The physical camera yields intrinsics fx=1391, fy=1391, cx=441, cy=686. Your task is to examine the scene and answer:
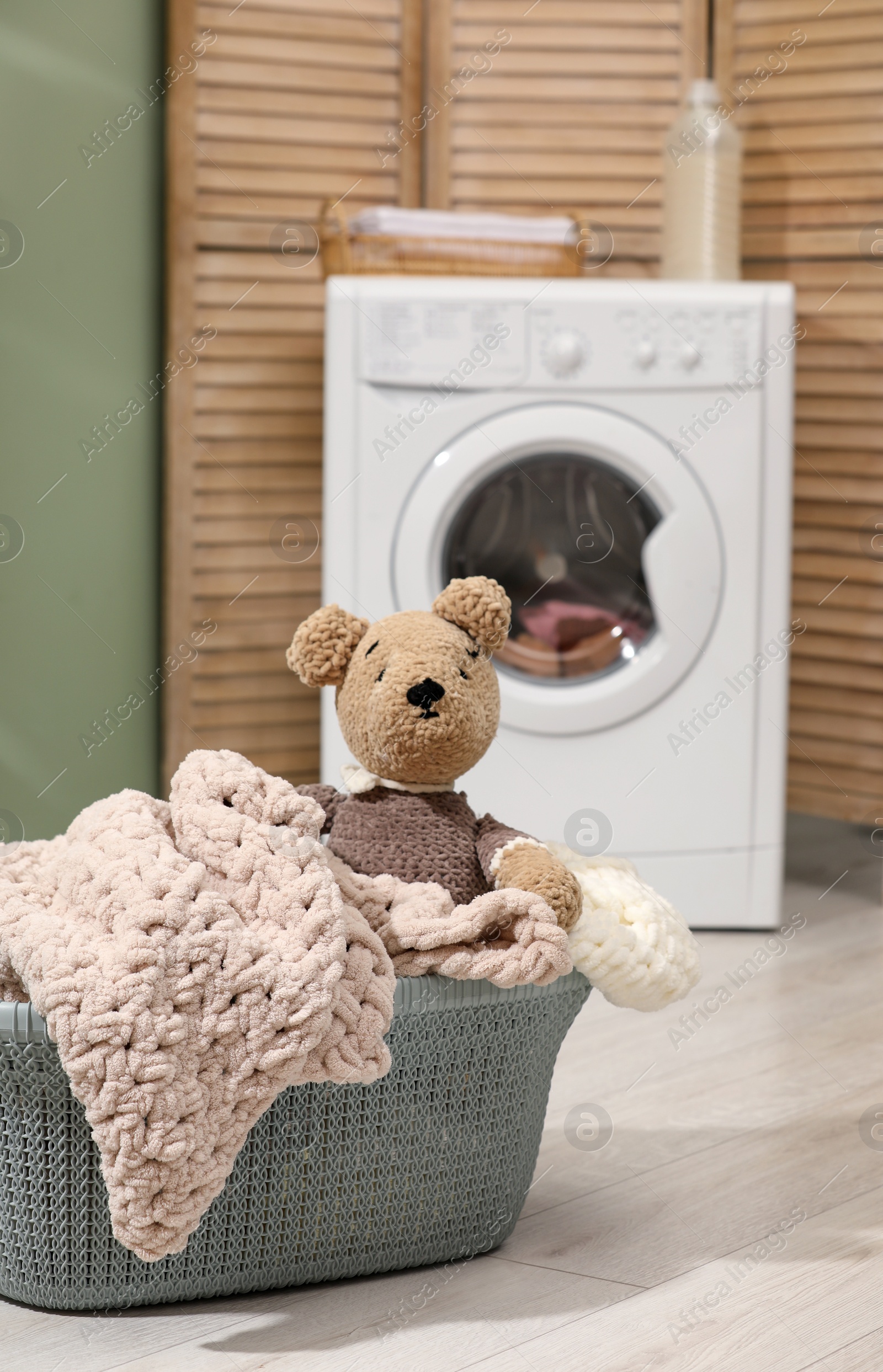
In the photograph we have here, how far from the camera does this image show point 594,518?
1.98 m

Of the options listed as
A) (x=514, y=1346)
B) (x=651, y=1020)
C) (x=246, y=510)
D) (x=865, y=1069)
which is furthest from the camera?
(x=246, y=510)

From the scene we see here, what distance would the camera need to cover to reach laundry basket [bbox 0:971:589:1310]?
959mm

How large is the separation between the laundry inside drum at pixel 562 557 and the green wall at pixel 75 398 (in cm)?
60

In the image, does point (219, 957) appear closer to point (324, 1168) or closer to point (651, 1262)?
point (324, 1168)

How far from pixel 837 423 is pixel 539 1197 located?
1.47m

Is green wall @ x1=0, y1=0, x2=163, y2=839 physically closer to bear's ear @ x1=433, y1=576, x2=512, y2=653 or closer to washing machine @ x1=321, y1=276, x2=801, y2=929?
washing machine @ x1=321, y1=276, x2=801, y2=929

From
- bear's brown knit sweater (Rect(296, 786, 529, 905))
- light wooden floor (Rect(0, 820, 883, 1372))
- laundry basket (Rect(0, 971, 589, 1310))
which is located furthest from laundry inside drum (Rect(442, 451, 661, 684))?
laundry basket (Rect(0, 971, 589, 1310))

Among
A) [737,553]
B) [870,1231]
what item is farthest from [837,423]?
[870,1231]

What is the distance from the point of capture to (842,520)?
2.30 metres

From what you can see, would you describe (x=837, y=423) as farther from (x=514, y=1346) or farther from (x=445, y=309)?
(x=514, y=1346)

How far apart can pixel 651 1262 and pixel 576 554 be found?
1.08 meters

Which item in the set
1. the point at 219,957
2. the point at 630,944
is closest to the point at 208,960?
the point at 219,957

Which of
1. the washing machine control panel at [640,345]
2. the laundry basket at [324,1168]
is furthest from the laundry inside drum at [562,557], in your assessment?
the laundry basket at [324,1168]

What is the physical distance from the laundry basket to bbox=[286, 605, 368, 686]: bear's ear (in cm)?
30
